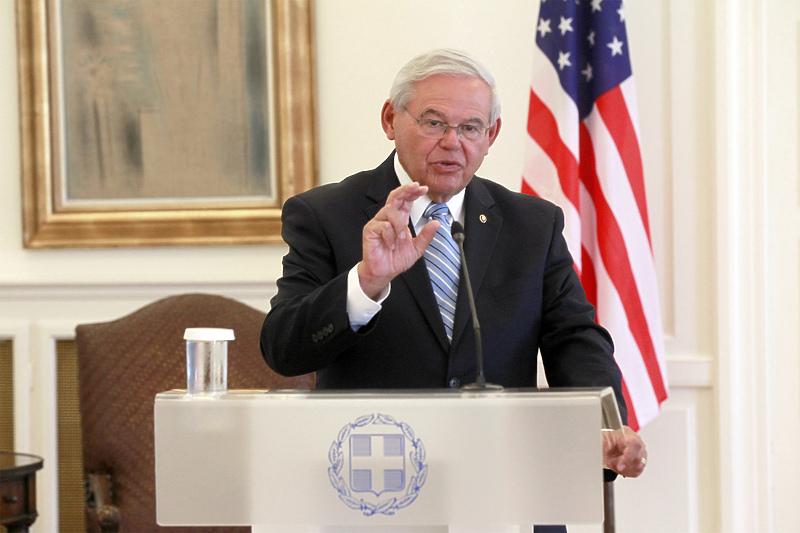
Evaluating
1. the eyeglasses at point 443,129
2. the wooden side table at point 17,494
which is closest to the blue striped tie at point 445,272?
the eyeglasses at point 443,129

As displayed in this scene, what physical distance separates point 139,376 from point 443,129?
175 centimetres

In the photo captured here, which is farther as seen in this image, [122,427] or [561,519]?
[122,427]

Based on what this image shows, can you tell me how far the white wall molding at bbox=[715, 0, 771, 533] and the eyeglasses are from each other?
1.93m

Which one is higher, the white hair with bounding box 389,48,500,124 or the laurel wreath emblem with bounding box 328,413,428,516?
the white hair with bounding box 389,48,500,124

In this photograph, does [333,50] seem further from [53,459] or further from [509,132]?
[53,459]

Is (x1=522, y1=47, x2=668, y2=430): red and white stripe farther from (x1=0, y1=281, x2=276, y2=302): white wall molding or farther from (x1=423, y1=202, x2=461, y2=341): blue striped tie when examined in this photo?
(x1=423, y1=202, x2=461, y2=341): blue striped tie

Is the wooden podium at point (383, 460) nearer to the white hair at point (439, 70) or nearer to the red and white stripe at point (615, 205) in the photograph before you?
the white hair at point (439, 70)

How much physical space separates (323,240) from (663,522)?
226 centimetres

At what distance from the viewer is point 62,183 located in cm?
370

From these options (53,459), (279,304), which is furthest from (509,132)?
(53,459)

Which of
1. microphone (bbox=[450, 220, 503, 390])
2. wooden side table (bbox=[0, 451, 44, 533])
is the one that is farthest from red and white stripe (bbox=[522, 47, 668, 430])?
wooden side table (bbox=[0, 451, 44, 533])

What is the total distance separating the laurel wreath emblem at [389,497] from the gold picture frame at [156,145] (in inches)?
95.2

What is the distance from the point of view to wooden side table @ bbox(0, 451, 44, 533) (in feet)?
9.20

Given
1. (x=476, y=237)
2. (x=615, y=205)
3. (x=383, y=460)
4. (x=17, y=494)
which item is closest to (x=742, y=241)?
(x=615, y=205)
